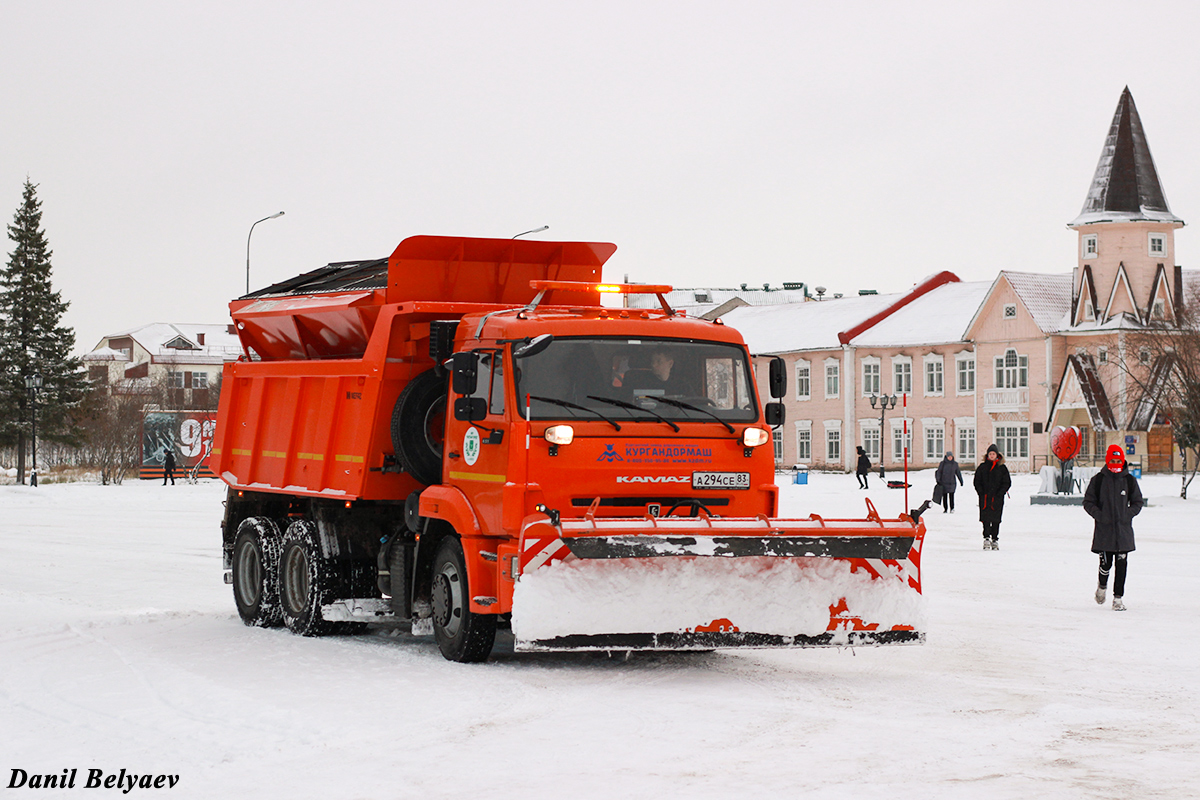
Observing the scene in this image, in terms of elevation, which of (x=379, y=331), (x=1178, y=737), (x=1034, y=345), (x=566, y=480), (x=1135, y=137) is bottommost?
(x=1178, y=737)

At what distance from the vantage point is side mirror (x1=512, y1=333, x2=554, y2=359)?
36.9ft

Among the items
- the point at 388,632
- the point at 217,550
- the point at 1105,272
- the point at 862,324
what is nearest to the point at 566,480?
the point at 388,632

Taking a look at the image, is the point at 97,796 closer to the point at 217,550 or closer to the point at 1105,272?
the point at 217,550

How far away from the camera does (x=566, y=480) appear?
36.5 feet

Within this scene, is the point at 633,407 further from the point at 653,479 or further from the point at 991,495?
the point at 991,495

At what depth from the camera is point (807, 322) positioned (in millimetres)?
86250

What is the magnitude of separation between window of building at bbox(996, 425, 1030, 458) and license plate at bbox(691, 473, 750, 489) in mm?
63105

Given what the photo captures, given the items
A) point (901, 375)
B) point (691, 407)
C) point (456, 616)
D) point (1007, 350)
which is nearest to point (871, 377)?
point (901, 375)

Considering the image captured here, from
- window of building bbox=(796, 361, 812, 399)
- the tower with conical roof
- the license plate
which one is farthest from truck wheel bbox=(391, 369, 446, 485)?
window of building bbox=(796, 361, 812, 399)

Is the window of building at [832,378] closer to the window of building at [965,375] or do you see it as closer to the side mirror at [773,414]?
the window of building at [965,375]

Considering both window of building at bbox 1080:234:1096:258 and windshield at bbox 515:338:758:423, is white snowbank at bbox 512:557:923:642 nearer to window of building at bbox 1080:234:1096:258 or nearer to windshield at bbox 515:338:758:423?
windshield at bbox 515:338:758:423

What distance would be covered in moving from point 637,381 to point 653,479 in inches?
29.7

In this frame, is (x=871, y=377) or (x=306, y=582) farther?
(x=871, y=377)

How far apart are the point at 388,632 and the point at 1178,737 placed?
761 cm
